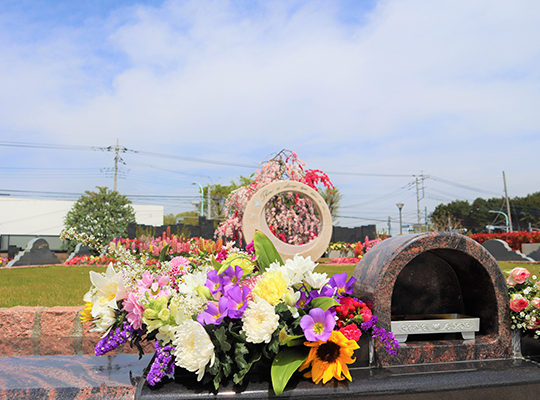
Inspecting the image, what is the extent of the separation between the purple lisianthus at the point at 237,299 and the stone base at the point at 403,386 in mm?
336

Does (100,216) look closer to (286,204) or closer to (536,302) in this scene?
(286,204)

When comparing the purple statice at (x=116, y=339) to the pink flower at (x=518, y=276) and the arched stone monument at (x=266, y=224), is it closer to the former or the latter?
the pink flower at (x=518, y=276)

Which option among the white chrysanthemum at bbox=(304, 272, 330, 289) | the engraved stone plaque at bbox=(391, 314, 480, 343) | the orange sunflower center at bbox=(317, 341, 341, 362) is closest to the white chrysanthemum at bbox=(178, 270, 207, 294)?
the white chrysanthemum at bbox=(304, 272, 330, 289)

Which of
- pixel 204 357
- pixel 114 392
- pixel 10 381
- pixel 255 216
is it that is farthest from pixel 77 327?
pixel 255 216

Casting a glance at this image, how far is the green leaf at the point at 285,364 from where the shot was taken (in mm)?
1505

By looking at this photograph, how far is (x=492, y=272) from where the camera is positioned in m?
2.03

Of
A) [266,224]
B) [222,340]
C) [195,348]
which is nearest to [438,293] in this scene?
[222,340]

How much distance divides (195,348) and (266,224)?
6742 mm

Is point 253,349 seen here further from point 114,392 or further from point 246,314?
point 114,392

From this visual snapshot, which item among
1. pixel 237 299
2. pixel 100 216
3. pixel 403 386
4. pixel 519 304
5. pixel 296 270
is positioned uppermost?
pixel 100 216

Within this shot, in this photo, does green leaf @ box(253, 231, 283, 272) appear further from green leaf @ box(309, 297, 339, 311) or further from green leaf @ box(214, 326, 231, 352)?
green leaf @ box(214, 326, 231, 352)

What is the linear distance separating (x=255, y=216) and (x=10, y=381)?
239 inches

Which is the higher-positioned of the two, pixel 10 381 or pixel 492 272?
pixel 492 272

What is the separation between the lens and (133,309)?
172cm
